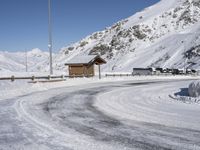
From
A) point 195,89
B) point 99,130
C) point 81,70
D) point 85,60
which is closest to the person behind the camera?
point 99,130

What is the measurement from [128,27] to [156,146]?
170m

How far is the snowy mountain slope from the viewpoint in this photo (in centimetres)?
11906

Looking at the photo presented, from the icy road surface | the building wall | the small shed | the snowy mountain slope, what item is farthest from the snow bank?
the snowy mountain slope

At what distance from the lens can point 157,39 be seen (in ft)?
495

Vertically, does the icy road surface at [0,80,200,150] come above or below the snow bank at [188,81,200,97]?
below

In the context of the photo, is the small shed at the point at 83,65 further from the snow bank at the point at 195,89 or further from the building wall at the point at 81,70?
the snow bank at the point at 195,89

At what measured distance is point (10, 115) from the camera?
11781mm

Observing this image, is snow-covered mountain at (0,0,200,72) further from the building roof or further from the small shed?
the small shed

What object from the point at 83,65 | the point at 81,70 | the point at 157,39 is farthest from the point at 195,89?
the point at 157,39

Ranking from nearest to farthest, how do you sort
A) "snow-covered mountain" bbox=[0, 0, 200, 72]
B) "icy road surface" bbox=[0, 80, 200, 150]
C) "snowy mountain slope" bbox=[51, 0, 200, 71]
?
1. "icy road surface" bbox=[0, 80, 200, 150]
2. "snow-covered mountain" bbox=[0, 0, 200, 72]
3. "snowy mountain slope" bbox=[51, 0, 200, 71]

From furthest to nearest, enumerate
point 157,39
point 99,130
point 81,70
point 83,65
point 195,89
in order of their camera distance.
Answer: point 157,39 < point 81,70 < point 83,65 < point 195,89 < point 99,130

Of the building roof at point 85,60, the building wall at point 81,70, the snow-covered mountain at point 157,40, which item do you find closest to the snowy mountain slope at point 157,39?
the snow-covered mountain at point 157,40

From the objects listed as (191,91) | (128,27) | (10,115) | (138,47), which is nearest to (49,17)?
(191,91)

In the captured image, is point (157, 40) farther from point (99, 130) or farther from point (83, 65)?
point (99, 130)
